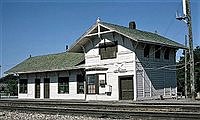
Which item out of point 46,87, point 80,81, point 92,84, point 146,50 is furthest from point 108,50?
point 46,87

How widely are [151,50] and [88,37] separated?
5801mm

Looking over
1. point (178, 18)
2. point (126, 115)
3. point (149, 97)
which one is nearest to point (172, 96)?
point (149, 97)

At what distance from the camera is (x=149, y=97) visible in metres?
26.5

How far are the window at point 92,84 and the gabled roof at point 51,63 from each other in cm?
228

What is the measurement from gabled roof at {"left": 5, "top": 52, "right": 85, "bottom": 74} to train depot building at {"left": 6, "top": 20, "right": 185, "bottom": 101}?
0.55 feet

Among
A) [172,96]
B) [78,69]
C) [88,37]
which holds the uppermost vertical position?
[88,37]

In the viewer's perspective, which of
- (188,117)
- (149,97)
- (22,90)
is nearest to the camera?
(188,117)

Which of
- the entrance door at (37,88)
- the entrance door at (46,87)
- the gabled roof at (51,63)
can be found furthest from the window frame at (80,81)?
the entrance door at (37,88)

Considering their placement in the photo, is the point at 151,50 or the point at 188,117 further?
the point at 151,50

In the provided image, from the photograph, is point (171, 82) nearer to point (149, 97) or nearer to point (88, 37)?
point (149, 97)

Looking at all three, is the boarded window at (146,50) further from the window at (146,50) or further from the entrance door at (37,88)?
the entrance door at (37,88)

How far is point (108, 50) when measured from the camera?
2794cm

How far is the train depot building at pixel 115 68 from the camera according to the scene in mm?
26016

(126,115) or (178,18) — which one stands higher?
(178,18)
